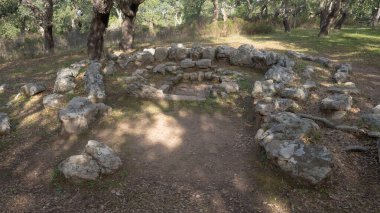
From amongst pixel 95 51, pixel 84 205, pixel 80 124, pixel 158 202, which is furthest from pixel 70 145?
pixel 95 51

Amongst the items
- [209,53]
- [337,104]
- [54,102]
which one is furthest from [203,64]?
[337,104]

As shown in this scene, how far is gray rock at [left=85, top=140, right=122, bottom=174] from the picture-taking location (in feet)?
19.2

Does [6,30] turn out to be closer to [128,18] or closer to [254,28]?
[128,18]

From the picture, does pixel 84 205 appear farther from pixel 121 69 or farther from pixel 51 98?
pixel 121 69

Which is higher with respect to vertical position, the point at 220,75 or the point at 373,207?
the point at 220,75

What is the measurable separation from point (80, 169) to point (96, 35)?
977 cm

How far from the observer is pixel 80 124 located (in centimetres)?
755

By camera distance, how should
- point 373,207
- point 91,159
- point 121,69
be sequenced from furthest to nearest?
point 121,69, point 91,159, point 373,207

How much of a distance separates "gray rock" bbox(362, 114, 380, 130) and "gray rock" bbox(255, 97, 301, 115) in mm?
1694

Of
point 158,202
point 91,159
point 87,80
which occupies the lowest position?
point 158,202

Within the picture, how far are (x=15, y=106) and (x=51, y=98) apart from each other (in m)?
1.46

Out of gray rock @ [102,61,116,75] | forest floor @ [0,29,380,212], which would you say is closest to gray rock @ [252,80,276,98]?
forest floor @ [0,29,380,212]

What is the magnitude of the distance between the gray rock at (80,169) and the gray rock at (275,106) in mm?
4186

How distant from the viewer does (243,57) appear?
41.1 feet
